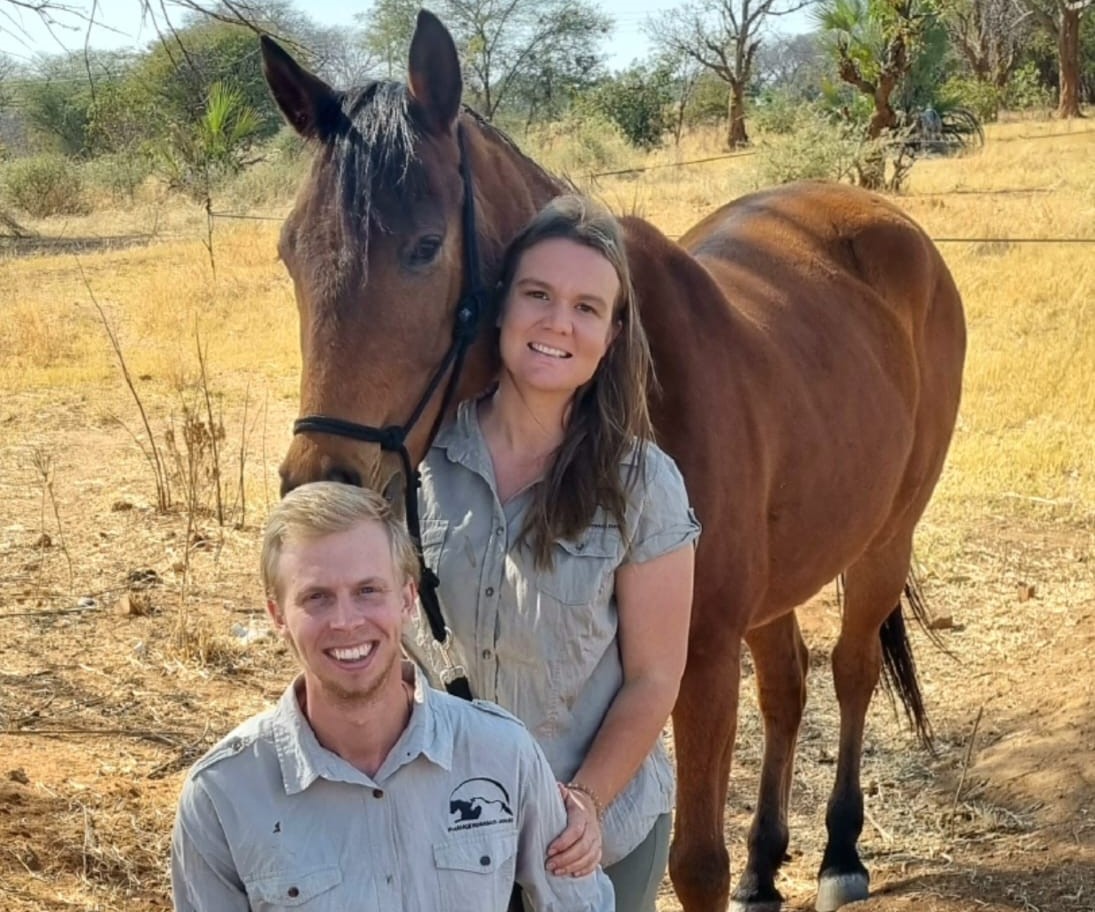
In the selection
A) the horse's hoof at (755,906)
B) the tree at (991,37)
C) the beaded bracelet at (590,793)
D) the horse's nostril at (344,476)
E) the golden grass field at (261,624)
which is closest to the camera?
the beaded bracelet at (590,793)

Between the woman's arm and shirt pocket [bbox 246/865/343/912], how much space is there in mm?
485

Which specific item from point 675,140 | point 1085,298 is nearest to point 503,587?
point 1085,298

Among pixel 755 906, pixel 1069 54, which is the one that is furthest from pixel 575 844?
pixel 1069 54

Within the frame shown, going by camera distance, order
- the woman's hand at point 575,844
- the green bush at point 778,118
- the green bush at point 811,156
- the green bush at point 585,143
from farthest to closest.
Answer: the green bush at point 585,143 → the green bush at point 778,118 → the green bush at point 811,156 → the woman's hand at point 575,844

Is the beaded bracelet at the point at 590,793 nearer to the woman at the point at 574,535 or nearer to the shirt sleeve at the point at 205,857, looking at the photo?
the woman at the point at 574,535

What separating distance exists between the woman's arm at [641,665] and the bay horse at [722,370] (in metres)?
0.45

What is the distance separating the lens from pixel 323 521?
4.90 feet

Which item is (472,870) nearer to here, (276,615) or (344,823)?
(344,823)

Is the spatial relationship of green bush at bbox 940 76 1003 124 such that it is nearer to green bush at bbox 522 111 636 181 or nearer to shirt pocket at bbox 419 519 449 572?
green bush at bbox 522 111 636 181

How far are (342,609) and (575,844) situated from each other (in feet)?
1.66

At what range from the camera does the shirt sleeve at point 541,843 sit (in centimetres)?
164

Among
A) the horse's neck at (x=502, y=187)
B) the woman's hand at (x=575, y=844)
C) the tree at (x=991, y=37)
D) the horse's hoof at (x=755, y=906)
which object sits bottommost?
the horse's hoof at (x=755, y=906)

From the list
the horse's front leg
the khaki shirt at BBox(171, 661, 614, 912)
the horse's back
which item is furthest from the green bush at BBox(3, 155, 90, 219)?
the khaki shirt at BBox(171, 661, 614, 912)

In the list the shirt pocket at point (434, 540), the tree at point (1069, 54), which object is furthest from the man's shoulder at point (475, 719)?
the tree at point (1069, 54)
